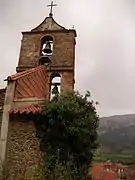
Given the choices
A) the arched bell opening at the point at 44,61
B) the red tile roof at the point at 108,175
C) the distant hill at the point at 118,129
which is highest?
the distant hill at the point at 118,129

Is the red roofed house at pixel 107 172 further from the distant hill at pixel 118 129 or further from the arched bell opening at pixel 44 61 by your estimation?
the distant hill at pixel 118 129

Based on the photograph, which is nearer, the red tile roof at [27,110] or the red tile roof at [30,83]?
the red tile roof at [27,110]

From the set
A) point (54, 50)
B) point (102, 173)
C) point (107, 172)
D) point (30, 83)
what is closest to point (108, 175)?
point (107, 172)

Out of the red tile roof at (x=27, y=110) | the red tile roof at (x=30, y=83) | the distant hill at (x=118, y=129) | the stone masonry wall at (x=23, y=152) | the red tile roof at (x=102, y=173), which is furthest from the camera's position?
the distant hill at (x=118, y=129)

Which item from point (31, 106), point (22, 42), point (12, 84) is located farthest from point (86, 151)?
point (22, 42)

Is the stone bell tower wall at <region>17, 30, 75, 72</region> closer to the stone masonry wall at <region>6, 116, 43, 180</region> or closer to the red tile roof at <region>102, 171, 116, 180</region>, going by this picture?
the stone masonry wall at <region>6, 116, 43, 180</region>

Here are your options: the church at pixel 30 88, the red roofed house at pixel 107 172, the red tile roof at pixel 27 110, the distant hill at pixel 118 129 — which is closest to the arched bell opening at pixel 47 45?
the church at pixel 30 88

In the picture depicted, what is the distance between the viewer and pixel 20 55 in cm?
2222

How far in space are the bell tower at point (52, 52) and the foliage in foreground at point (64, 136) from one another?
6.81m

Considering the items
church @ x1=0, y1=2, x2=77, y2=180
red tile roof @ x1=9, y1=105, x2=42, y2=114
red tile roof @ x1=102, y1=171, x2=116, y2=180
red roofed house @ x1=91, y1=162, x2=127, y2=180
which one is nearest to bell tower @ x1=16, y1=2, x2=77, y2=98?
church @ x1=0, y1=2, x2=77, y2=180

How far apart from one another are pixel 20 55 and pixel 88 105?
9506 millimetres

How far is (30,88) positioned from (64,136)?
4.19 meters

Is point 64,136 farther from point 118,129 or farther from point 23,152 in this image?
point 118,129

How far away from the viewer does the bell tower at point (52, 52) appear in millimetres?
20953
